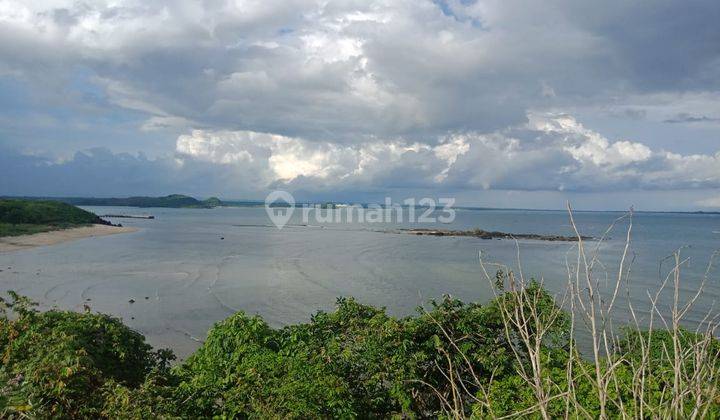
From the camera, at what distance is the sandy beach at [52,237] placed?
48.5m

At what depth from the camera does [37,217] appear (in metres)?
68.4

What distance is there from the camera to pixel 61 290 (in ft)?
90.0

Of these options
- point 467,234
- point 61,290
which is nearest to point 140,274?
point 61,290

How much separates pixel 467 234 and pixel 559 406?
70.1 meters

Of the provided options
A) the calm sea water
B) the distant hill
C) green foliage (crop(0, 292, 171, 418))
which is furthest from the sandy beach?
green foliage (crop(0, 292, 171, 418))

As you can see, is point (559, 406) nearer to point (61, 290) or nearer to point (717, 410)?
point (717, 410)

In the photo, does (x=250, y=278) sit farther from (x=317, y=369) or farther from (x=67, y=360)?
(x=67, y=360)

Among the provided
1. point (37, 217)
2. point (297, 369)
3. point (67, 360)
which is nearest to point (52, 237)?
point (37, 217)

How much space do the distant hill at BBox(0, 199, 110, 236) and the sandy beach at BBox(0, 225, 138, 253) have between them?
1714 mm

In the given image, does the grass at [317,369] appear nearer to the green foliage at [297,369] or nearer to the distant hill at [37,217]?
the green foliage at [297,369]

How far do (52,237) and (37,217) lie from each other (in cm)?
1356

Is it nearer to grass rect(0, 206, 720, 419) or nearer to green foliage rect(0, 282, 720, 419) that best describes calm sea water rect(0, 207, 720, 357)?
grass rect(0, 206, 720, 419)

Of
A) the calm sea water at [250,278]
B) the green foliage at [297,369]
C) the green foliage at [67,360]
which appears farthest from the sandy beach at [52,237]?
the green foliage at [297,369]

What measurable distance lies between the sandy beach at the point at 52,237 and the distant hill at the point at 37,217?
171cm
